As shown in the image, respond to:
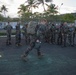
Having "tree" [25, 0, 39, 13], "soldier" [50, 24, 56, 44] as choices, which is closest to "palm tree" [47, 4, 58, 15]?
"tree" [25, 0, 39, 13]

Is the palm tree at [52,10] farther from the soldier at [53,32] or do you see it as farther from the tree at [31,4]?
the soldier at [53,32]

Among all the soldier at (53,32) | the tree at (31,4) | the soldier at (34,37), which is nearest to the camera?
the soldier at (34,37)

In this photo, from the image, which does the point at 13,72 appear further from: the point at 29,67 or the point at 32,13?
the point at 32,13

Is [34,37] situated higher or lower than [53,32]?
higher

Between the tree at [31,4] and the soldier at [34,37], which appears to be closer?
the soldier at [34,37]

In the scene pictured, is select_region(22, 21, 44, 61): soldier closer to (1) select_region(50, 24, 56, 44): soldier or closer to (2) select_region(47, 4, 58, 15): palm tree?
(1) select_region(50, 24, 56, 44): soldier

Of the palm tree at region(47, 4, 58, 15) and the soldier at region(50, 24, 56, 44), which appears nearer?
the soldier at region(50, 24, 56, 44)

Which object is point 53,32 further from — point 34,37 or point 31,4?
point 31,4

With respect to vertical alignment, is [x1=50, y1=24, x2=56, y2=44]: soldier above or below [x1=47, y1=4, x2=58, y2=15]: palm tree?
below

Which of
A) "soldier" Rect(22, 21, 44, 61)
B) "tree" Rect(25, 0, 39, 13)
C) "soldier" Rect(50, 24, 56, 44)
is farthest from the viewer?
"tree" Rect(25, 0, 39, 13)

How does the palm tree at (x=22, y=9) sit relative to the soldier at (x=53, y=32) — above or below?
above

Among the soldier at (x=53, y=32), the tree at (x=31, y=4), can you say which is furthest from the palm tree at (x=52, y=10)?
the soldier at (x=53, y=32)

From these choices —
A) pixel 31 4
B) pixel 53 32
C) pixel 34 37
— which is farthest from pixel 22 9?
pixel 34 37

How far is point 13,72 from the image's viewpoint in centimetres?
888
